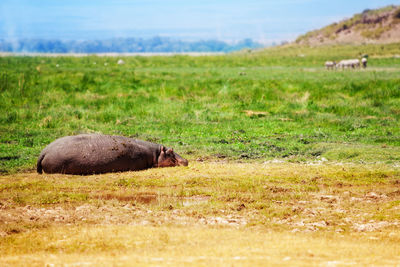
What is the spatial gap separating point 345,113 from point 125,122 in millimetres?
8917

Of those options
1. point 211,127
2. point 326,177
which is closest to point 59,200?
point 326,177

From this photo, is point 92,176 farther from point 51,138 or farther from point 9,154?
point 51,138

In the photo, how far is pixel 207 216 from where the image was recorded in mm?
7934

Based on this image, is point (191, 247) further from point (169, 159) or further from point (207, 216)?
point (169, 159)

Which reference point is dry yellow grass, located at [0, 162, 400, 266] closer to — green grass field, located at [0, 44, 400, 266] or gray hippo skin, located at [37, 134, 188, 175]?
green grass field, located at [0, 44, 400, 266]

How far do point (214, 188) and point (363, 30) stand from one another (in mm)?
133242

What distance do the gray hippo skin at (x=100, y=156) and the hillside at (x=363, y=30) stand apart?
11179 cm

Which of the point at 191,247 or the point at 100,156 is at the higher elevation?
the point at 100,156

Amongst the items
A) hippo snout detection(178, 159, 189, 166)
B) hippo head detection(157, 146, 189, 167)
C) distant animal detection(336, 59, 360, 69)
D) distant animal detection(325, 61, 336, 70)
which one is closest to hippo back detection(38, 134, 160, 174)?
hippo head detection(157, 146, 189, 167)

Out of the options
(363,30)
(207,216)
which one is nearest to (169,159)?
(207,216)

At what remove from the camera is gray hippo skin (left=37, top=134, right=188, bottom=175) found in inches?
428

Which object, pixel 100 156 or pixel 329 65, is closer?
pixel 100 156

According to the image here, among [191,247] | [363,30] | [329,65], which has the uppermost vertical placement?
[363,30]

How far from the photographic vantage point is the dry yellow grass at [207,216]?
593 cm
